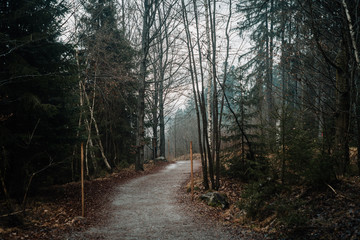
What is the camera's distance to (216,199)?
22.6 feet

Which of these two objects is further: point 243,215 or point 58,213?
point 58,213

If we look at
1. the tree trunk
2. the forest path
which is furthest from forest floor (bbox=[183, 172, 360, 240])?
the forest path

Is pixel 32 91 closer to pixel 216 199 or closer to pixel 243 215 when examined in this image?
pixel 216 199

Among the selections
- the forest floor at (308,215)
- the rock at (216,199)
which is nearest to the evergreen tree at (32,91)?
the rock at (216,199)

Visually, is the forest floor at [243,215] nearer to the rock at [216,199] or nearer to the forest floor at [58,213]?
the forest floor at [58,213]

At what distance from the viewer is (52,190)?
7758 mm

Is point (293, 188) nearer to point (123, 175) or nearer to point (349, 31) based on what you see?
point (349, 31)

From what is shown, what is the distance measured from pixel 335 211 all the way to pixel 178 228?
3.23m

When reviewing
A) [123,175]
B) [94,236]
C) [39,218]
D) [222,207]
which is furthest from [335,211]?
[123,175]

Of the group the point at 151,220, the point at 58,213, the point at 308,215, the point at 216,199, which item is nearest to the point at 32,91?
the point at 58,213

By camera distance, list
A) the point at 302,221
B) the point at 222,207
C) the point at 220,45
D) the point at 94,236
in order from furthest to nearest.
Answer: the point at 220,45, the point at 222,207, the point at 94,236, the point at 302,221

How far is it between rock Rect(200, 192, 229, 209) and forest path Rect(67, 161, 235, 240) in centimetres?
78

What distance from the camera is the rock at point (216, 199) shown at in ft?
Result: 22.2

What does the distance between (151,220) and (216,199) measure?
2.09 metres
